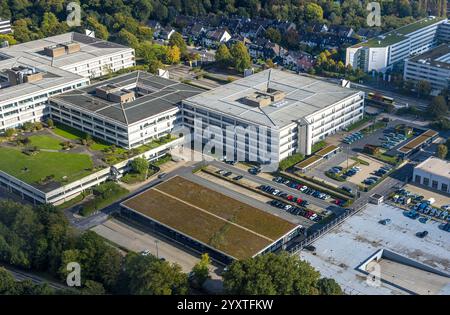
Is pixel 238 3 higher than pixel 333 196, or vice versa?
pixel 238 3

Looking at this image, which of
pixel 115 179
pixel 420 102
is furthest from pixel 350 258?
pixel 420 102

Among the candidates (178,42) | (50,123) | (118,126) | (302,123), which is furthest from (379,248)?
(178,42)

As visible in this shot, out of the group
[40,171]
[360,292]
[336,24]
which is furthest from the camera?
[336,24]

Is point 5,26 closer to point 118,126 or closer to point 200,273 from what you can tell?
point 118,126

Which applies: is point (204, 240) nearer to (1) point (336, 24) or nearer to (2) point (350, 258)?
(2) point (350, 258)

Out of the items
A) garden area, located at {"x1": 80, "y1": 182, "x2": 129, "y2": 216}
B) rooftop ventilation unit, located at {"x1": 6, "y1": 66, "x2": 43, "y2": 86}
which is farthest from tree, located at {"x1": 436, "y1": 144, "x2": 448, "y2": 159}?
rooftop ventilation unit, located at {"x1": 6, "y1": 66, "x2": 43, "y2": 86}

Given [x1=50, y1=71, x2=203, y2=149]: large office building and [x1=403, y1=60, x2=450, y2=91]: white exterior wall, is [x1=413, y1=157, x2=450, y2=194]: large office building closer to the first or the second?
[x1=403, y1=60, x2=450, y2=91]: white exterior wall

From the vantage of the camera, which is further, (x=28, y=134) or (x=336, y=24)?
(x=336, y=24)
